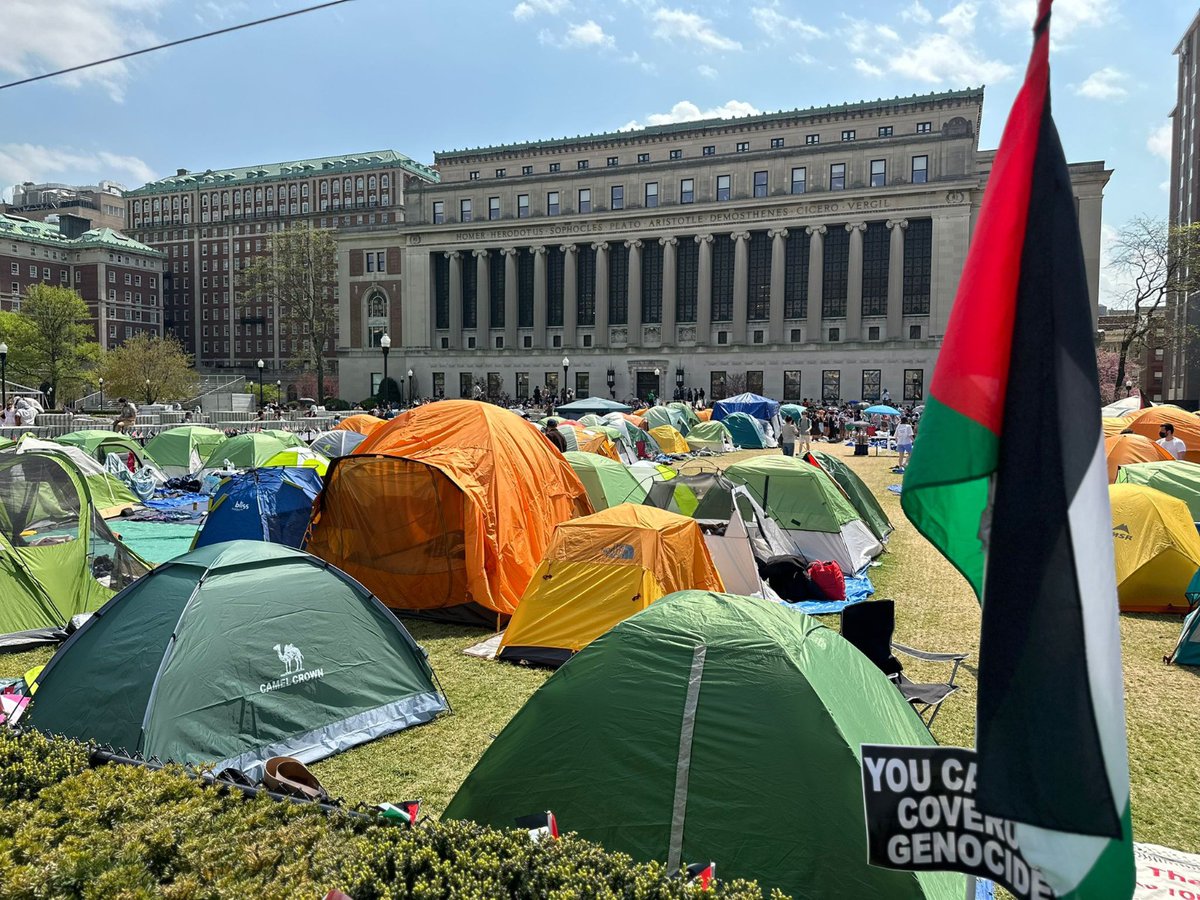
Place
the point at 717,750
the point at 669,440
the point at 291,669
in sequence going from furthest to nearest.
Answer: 1. the point at 669,440
2. the point at 291,669
3. the point at 717,750

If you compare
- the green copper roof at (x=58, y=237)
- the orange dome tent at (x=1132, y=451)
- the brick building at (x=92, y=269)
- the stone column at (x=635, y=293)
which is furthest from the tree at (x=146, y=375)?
the orange dome tent at (x=1132, y=451)

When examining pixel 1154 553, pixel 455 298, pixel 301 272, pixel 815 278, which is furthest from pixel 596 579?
pixel 301 272

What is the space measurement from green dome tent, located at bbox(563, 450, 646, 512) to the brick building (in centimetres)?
9584

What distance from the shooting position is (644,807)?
13.7 ft

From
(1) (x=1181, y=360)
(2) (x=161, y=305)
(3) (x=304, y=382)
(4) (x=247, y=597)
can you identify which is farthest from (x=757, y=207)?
(2) (x=161, y=305)

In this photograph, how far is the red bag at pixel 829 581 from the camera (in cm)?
1119

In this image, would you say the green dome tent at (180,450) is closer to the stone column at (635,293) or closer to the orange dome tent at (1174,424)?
the orange dome tent at (1174,424)

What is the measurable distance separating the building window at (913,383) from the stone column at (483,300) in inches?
1283

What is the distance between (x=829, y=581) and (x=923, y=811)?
8921 millimetres

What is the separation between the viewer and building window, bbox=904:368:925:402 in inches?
2162

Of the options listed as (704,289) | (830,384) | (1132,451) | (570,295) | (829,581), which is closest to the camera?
(829,581)

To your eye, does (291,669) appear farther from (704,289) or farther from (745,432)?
(704,289)

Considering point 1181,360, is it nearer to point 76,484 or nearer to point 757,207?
point 757,207

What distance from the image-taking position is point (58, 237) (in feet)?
318
